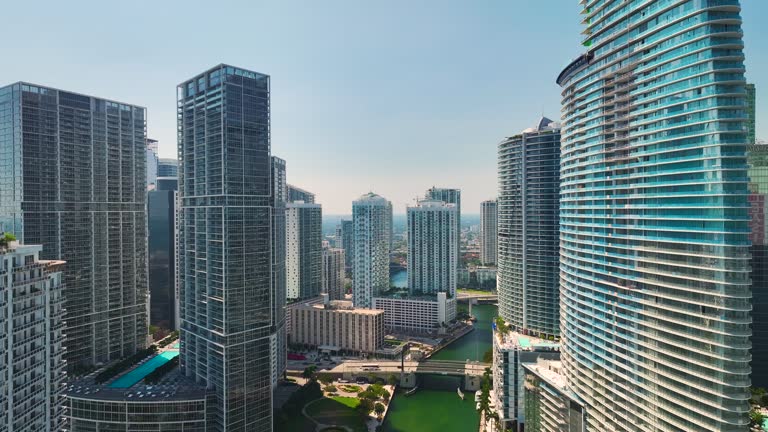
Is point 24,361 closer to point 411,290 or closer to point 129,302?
point 129,302

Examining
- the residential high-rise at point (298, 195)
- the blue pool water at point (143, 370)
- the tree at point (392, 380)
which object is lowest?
the tree at point (392, 380)

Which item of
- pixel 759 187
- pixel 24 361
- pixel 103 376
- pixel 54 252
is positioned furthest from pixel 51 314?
pixel 759 187

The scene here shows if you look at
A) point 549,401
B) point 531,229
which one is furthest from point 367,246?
point 549,401

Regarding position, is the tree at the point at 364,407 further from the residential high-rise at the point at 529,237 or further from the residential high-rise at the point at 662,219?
the residential high-rise at the point at 662,219

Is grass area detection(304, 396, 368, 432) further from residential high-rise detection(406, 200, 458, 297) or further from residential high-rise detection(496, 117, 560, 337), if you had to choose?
residential high-rise detection(406, 200, 458, 297)

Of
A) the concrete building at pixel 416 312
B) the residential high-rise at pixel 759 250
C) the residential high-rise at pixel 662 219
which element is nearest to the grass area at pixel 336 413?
the residential high-rise at pixel 662 219
